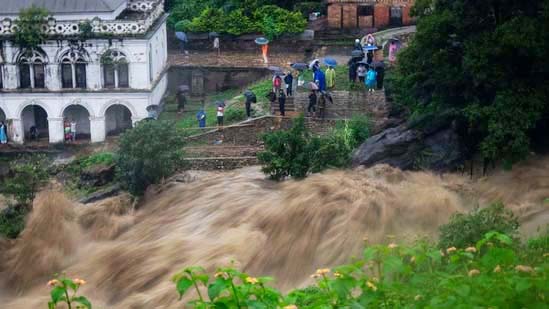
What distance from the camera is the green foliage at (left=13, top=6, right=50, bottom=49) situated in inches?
1289

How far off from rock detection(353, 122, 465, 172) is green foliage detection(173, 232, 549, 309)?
12.5m

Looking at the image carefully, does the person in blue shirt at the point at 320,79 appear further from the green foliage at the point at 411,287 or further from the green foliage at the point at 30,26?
the green foliage at the point at 411,287

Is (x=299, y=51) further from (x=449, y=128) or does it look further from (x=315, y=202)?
(x=315, y=202)

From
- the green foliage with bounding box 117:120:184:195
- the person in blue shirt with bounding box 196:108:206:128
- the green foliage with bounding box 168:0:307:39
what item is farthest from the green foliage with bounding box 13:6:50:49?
the green foliage with bounding box 117:120:184:195

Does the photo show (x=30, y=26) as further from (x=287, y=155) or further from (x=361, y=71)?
(x=287, y=155)

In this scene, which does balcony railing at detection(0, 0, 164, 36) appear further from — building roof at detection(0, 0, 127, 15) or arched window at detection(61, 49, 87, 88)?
arched window at detection(61, 49, 87, 88)

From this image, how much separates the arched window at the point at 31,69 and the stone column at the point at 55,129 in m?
1.21

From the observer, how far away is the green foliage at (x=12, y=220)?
21.4 meters

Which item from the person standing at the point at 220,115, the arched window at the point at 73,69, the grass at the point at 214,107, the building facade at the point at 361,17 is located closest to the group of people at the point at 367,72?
the grass at the point at 214,107

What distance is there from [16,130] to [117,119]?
10.6 ft

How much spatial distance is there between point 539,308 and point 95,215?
1421 cm

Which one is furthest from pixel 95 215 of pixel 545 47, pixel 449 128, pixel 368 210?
pixel 545 47

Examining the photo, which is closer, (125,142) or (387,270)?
(387,270)

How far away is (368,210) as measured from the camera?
757 inches
